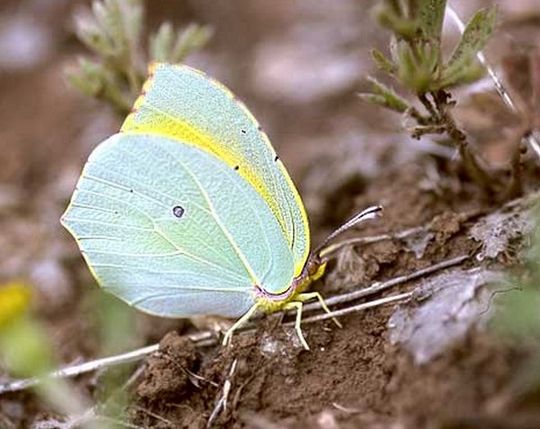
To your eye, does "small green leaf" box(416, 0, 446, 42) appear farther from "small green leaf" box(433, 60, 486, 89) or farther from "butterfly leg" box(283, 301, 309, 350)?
"butterfly leg" box(283, 301, 309, 350)

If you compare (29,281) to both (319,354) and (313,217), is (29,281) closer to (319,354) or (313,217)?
(313,217)

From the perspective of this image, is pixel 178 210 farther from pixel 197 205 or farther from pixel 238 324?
pixel 238 324

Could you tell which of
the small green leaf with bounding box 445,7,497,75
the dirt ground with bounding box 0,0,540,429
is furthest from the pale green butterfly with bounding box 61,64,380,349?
the small green leaf with bounding box 445,7,497,75

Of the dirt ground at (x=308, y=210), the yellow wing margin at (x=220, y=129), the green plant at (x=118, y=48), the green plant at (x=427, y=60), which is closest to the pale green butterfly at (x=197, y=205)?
the yellow wing margin at (x=220, y=129)

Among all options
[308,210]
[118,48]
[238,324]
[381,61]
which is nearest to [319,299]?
[238,324]

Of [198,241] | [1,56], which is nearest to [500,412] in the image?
[198,241]

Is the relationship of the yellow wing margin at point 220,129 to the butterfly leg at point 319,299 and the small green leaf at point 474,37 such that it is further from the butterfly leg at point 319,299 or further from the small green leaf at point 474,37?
the small green leaf at point 474,37
